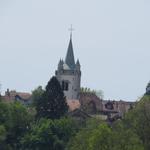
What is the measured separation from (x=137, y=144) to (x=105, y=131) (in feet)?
14.5

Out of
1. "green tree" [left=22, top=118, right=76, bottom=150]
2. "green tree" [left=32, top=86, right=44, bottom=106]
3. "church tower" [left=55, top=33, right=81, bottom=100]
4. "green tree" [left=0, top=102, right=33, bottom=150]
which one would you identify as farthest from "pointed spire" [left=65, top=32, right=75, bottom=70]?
"green tree" [left=22, top=118, right=76, bottom=150]

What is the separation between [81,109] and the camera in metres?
159

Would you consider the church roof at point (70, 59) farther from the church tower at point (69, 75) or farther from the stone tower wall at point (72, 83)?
the stone tower wall at point (72, 83)

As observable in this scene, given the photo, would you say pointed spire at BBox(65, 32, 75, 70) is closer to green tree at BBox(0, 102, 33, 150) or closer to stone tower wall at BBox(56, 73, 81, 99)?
stone tower wall at BBox(56, 73, 81, 99)

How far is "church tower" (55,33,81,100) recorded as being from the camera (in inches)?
7205

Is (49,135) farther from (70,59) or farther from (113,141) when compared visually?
(70,59)

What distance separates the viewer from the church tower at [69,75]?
183000 millimetres

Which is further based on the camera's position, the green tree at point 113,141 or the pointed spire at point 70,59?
the pointed spire at point 70,59

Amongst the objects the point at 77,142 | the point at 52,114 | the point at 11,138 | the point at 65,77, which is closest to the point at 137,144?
the point at 77,142

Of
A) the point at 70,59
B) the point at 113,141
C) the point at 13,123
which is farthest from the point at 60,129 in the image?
the point at 70,59

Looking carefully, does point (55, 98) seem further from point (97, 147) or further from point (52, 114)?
point (97, 147)

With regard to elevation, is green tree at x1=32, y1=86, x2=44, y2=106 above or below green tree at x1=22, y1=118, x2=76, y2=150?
above

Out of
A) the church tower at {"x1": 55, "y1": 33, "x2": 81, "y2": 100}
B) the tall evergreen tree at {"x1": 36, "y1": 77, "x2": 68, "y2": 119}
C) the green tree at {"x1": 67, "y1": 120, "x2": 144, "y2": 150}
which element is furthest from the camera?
the church tower at {"x1": 55, "y1": 33, "x2": 81, "y2": 100}

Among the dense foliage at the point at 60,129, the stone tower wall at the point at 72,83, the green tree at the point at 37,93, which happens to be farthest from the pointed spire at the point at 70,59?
the dense foliage at the point at 60,129
